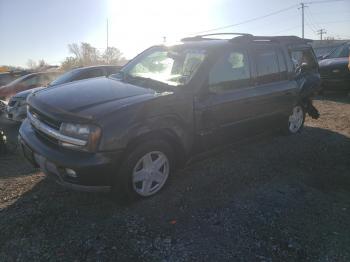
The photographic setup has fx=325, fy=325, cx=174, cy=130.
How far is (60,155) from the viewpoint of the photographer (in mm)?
3215

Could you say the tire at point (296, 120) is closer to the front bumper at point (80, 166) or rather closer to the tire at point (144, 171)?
the tire at point (144, 171)

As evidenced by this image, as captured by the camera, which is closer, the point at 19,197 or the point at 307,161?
the point at 19,197

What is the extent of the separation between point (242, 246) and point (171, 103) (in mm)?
1684

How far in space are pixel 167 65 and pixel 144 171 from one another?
1613mm

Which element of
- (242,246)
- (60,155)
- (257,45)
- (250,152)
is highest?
(257,45)

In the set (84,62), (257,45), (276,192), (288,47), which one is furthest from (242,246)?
(84,62)

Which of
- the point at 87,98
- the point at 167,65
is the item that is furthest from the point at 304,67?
the point at 87,98

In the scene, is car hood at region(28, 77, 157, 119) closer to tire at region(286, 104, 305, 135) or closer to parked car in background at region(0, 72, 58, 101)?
tire at region(286, 104, 305, 135)

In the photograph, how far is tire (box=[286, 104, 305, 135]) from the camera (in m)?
6.23

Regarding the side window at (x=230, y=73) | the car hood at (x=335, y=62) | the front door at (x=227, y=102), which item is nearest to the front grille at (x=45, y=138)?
the front door at (x=227, y=102)

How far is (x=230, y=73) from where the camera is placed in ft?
14.3

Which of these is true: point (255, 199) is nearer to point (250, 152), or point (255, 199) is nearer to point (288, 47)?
point (250, 152)

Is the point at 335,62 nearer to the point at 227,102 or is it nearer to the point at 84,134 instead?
the point at 227,102

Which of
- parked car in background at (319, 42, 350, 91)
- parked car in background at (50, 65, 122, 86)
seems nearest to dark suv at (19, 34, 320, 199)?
parked car in background at (50, 65, 122, 86)
